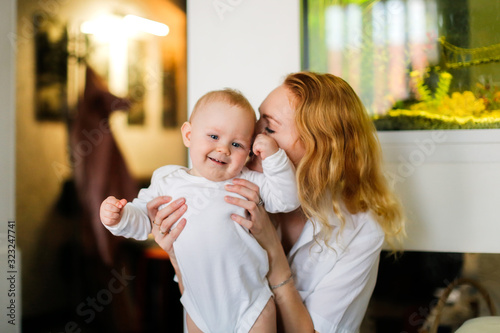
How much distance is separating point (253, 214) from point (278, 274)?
0.22 m

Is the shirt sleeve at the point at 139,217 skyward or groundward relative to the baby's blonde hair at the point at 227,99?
groundward

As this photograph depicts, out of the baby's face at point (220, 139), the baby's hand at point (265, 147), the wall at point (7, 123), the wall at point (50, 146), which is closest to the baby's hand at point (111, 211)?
the baby's face at point (220, 139)

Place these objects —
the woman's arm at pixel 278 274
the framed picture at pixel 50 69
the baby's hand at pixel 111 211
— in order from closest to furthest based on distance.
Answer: the baby's hand at pixel 111 211 < the woman's arm at pixel 278 274 < the framed picture at pixel 50 69

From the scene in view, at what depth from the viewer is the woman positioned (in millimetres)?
1232

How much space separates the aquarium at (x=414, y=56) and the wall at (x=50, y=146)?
894mm

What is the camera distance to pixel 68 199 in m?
2.31

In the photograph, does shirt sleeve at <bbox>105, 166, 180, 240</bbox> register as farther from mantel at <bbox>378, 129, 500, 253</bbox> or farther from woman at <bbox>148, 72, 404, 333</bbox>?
mantel at <bbox>378, 129, 500, 253</bbox>

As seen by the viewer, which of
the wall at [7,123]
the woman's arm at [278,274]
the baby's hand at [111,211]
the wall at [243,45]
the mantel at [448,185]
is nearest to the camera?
the baby's hand at [111,211]

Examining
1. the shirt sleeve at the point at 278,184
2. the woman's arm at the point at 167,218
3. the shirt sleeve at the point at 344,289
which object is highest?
the shirt sleeve at the point at 278,184

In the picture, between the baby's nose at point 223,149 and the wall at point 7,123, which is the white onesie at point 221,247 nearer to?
the baby's nose at point 223,149

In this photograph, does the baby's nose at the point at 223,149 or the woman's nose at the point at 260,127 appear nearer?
the baby's nose at the point at 223,149

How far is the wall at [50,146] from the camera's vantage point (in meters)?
2.21

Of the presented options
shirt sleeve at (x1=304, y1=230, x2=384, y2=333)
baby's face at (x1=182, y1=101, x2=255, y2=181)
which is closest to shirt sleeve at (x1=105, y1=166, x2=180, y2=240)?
baby's face at (x1=182, y1=101, x2=255, y2=181)

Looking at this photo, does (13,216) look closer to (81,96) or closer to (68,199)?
(68,199)
